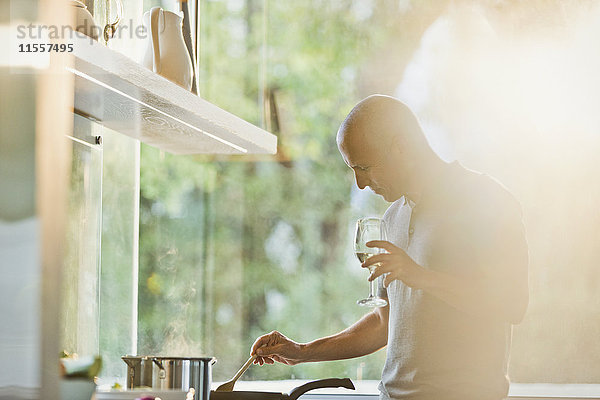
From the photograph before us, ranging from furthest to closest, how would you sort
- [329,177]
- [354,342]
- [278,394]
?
[329,177] → [354,342] → [278,394]

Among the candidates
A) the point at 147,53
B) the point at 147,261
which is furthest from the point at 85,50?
the point at 147,261

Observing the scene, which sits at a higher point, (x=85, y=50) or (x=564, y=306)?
(x=85, y=50)

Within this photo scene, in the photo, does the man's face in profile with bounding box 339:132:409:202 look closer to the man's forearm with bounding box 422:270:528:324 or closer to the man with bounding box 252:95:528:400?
the man with bounding box 252:95:528:400

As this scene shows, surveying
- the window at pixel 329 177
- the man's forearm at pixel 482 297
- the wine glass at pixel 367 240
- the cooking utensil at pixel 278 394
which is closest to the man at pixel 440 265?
the man's forearm at pixel 482 297

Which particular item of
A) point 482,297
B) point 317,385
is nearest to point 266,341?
point 317,385

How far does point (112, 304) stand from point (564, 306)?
1.45 metres

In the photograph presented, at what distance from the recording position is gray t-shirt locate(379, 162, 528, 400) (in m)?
1.91

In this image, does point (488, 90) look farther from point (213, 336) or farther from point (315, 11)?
point (213, 336)

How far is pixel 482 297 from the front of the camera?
6.06ft

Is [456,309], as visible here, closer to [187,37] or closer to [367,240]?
[367,240]

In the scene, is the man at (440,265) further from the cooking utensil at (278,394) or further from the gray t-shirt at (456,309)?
the cooking utensil at (278,394)

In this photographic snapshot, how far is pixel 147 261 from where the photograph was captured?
2938mm

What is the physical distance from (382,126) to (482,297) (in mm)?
493

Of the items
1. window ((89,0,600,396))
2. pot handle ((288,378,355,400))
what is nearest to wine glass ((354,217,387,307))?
pot handle ((288,378,355,400))
